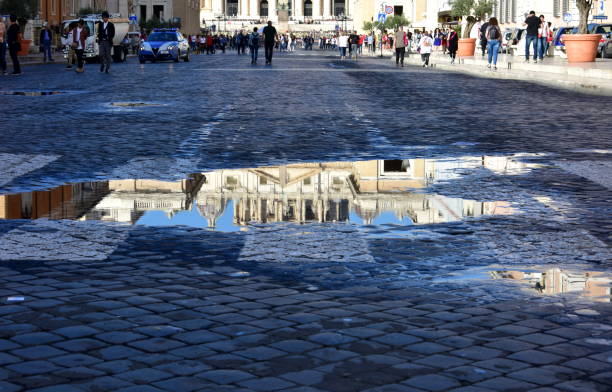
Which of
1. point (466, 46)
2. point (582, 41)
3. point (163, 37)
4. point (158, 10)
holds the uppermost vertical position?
point (158, 10)

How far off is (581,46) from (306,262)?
33805 millimetres

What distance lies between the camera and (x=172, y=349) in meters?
4.53

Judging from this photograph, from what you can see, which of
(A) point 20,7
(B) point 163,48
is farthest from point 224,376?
(A) point 20,7

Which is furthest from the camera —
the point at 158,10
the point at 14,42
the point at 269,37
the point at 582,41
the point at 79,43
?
the point at 158,10

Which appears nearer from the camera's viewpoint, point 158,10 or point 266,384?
point 266,384

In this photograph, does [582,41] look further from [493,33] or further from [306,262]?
[306,262]

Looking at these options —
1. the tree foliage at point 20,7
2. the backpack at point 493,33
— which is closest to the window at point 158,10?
the tree foliage at point 20,7

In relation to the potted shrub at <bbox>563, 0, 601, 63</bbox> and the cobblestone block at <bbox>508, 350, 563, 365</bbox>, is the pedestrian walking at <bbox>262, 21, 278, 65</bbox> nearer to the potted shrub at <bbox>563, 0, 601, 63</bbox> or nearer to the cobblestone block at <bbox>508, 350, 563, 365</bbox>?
the potted shrub at <bbox>563, 0, 601, 63</bbox>

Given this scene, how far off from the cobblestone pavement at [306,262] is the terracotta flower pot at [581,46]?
2463 centimetres

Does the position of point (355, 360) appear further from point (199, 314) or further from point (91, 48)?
point (91, 48)

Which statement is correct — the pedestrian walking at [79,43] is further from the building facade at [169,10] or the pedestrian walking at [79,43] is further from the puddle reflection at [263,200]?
the building facade at [169,10]

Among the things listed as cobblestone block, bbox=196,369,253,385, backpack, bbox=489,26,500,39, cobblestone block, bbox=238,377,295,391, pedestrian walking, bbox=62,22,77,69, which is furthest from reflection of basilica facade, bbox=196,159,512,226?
backpack, bbox=489,26,500,39

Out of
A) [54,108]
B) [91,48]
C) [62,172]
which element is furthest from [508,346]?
[91,48]

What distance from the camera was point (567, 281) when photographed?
5840 millimetres
